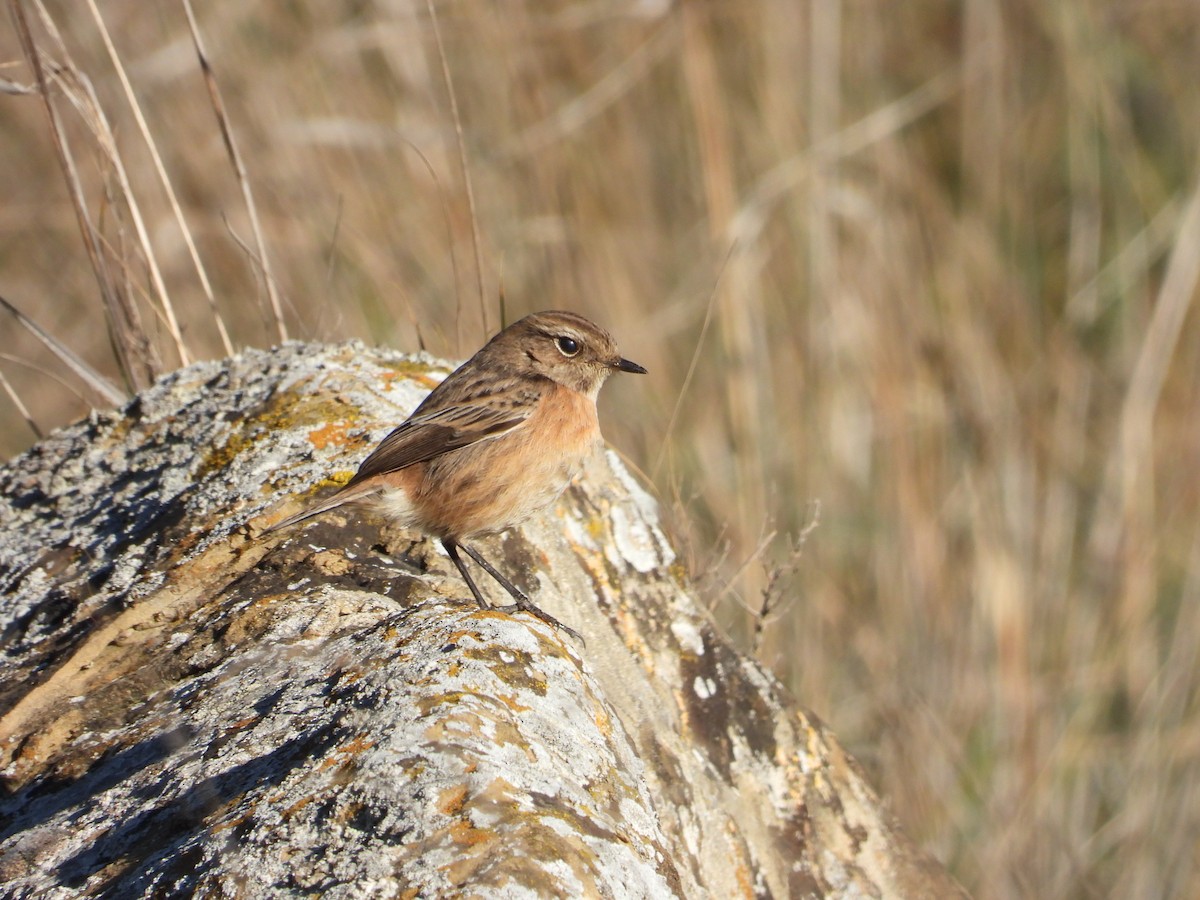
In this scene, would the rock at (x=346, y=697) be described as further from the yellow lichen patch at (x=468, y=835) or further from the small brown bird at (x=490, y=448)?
the small brown bird at (x=490, y=448)

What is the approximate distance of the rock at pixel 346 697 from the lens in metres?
2.04

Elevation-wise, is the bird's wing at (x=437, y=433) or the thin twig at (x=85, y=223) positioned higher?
the thin twig at (x=85, y=223)

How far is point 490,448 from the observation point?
3.79 m

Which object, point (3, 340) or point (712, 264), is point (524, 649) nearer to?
point (712, 264)

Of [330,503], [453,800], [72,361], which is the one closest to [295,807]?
[453,800]

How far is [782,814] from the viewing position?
11.0 ft

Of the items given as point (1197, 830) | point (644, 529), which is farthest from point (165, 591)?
point (1197, 830)

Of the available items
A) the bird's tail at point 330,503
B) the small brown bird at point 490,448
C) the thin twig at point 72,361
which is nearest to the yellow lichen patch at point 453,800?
the small brown bird at point 490,448

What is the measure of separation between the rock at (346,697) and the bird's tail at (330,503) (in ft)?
0.15

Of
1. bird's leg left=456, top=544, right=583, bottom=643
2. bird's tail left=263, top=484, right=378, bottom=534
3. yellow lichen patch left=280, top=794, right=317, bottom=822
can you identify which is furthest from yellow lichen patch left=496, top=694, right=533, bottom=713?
bird's tail left=263, top=484, right=378, bottom=534

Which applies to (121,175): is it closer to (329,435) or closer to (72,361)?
(72,361)

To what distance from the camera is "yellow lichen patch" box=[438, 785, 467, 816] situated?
79.4 inches

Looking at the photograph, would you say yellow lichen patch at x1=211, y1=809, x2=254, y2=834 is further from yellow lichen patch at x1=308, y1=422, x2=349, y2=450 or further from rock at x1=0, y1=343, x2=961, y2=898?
yellow lichen patch at x1=308, y1=422, x2=349, y2=450

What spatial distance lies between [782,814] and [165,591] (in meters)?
1.67
